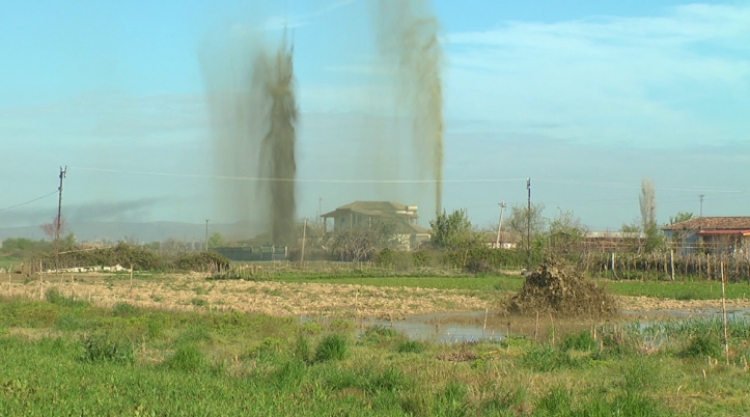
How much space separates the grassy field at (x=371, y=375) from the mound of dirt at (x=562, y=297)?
21.9 feet

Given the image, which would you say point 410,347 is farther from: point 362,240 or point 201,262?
point 362,240

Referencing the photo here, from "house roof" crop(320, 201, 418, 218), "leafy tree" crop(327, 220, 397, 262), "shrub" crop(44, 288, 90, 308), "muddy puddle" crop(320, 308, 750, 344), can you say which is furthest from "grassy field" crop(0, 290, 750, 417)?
"house roof" crop(320, 201, 418, 218)

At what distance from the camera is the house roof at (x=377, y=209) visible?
295ft

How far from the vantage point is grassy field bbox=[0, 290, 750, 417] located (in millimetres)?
8812

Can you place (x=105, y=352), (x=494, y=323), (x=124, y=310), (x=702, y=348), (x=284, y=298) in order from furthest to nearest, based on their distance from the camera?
(x=284, y=298)
(x=494, y=323)
(x=124, y=310)
(x=702, y=348)
(x=105, y=352)

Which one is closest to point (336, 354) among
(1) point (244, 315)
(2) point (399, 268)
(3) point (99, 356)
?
(3) point (99, 356)

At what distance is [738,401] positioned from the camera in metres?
10.3

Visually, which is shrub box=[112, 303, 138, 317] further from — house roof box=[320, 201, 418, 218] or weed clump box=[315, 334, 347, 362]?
house roof box=[320, 201, 418, 218]

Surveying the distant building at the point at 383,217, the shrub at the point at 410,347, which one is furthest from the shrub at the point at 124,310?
the distant building at the point at 383,217

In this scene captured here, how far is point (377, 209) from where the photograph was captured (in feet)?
298

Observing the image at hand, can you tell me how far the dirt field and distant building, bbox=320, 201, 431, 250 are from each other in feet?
151

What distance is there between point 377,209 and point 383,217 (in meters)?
5.66

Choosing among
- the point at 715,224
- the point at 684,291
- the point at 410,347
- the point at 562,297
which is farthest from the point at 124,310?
the point at 715,224

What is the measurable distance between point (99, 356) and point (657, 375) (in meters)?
8.25
